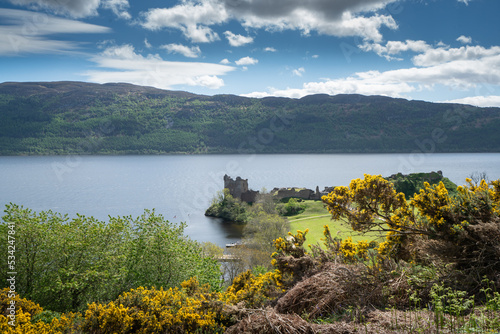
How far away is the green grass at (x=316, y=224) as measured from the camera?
29967 millimetres

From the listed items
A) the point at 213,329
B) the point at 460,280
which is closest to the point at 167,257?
the point at 213,329

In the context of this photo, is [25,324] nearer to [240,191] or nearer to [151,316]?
[151,316]

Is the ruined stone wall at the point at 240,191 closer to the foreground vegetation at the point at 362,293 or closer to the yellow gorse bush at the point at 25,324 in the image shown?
the foreground vegetation at the point at 362,293

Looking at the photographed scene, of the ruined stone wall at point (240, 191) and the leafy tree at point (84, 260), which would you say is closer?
the leafy tree at point (84, 260)

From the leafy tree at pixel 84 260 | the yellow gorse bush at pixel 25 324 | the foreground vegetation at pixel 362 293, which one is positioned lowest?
the leafy tree at pixel 84 260

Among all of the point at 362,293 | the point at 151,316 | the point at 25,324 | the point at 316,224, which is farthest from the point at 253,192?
the point at 25,324

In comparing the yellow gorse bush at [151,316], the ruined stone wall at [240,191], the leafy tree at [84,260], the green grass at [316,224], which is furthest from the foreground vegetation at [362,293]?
the ruined stone wall at [240,191]

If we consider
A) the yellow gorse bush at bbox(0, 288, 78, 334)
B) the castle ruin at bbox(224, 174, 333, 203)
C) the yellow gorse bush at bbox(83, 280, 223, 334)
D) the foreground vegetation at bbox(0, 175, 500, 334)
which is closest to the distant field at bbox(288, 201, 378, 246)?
the castle ruin at bbox(224, 174, 333, 203)

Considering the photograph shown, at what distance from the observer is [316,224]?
54.7 m

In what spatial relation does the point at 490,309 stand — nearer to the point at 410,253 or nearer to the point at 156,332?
the point at 410,253

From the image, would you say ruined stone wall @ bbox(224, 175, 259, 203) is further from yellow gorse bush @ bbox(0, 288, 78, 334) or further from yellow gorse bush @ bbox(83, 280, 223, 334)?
yellow gorse bush @ bbox(83, 280, 223, 334)

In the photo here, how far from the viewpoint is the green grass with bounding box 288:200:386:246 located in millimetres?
29967

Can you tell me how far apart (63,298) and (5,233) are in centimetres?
325

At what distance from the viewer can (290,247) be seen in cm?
859
